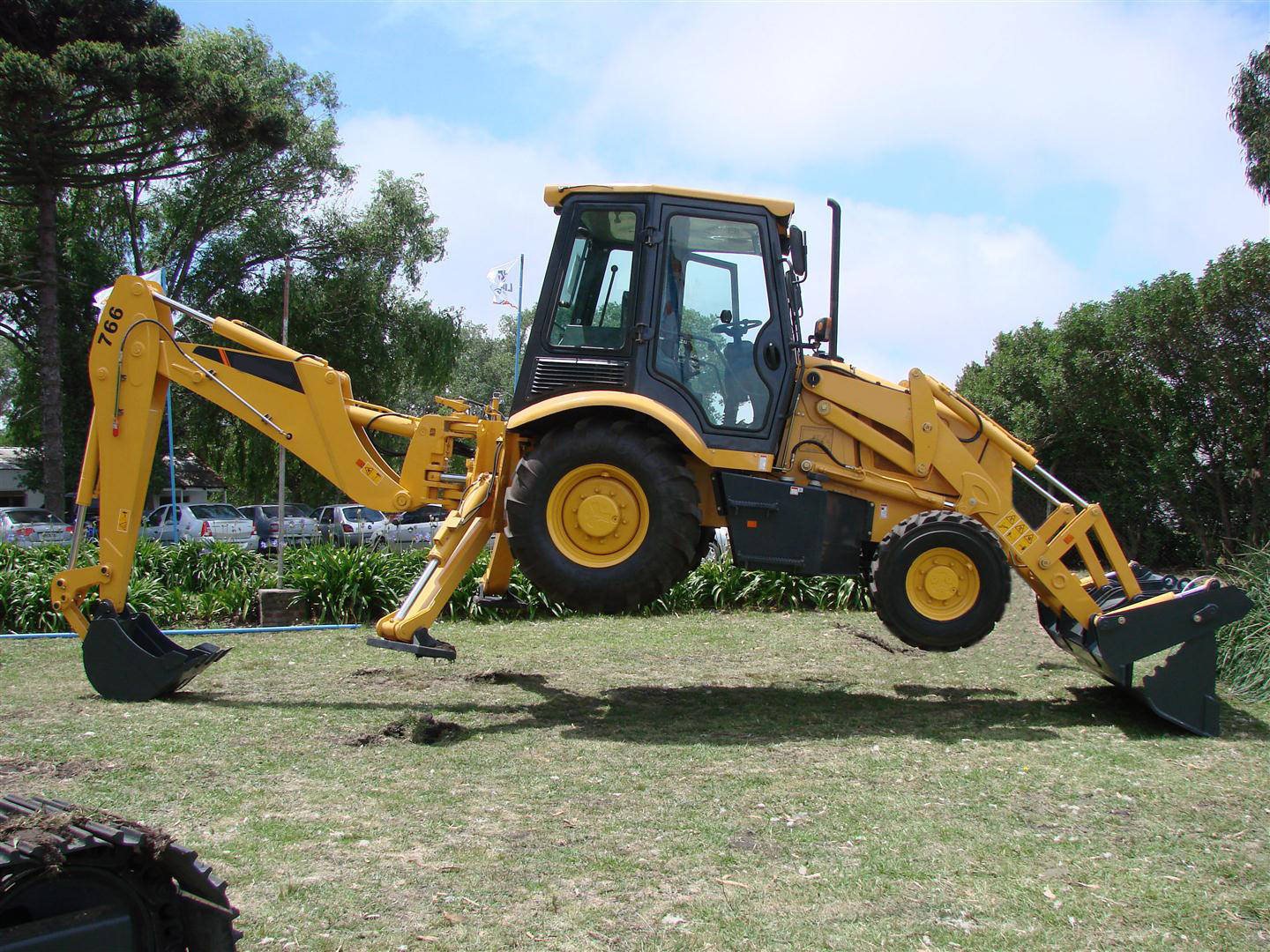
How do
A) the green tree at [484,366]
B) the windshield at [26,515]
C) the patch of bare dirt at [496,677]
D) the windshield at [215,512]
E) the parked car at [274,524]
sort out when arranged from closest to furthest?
1. the patch of bare dirt at [496,677]
2. the parked car at [274,524]
3. the windshield at [26,515]
4. the windshield at [215,512]
5. the green tree at [484,366]

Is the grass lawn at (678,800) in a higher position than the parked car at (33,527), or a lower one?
lower

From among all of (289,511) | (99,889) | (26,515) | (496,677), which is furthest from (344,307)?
(99,889)

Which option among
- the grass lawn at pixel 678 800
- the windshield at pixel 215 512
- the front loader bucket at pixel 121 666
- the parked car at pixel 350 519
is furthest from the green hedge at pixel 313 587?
the windshield at pixel 215 512

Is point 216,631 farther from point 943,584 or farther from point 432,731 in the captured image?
point 943,584

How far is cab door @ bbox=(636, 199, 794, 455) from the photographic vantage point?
677 cm

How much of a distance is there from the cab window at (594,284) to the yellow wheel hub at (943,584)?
102 inches

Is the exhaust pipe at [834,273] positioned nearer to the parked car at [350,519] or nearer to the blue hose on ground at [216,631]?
the blue hose on ground at [216,631]

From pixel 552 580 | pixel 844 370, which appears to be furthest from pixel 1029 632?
pixel 552 580

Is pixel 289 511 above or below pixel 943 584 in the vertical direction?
below

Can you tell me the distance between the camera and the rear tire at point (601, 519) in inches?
257

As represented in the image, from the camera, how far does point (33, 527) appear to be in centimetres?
2112

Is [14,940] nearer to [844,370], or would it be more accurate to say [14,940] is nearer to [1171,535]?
[844,370]

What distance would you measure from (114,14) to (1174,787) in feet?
79.0

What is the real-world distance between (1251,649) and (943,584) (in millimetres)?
2953
